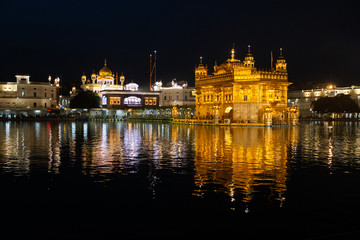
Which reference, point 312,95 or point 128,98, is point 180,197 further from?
point 312,95

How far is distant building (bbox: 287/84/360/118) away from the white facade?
83.9 m

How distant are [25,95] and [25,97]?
1.30 metres

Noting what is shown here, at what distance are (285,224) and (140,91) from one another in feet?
395

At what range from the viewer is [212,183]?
14141 mm

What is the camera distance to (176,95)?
434 ft

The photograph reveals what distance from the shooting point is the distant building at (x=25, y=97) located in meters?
118

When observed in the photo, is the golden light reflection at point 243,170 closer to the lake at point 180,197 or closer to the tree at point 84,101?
the lake at point 180,197

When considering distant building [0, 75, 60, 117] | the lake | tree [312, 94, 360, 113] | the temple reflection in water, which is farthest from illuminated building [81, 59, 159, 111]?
the lake

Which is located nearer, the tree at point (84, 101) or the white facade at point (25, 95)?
the tree at point (84, 101)

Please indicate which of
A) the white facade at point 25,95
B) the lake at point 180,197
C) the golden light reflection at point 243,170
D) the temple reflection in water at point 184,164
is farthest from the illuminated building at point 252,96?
the white facade at point 25,95

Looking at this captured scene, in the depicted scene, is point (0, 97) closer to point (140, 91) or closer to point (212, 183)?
point (140, 91)

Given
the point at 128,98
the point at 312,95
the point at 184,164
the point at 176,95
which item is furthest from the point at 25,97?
the point at 184,164

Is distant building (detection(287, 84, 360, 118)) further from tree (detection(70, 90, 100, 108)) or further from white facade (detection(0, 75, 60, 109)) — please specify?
white facade (detection(0, 75, 60, 109))

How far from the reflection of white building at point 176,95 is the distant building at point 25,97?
36929mm
